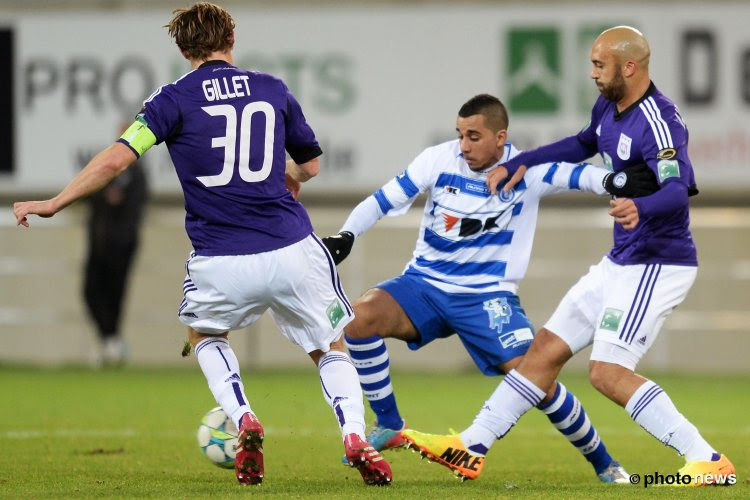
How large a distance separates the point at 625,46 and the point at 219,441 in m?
2.59

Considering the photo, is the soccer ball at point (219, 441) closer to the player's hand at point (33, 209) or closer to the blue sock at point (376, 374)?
the blue sock at point (376, 374)

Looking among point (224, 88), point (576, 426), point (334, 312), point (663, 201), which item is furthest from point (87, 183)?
point (576, 426)

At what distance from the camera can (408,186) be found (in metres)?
7.35

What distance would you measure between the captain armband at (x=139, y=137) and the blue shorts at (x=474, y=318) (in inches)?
75.1

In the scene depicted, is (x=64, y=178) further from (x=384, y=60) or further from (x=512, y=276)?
(x=512, y=276)

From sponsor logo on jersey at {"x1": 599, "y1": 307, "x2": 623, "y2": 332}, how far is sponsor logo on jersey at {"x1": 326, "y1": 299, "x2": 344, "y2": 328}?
117 centimetres

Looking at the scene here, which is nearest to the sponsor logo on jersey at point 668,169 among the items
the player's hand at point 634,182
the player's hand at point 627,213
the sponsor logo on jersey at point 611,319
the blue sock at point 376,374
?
the player's hand at point 634,182

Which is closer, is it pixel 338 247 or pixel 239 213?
pixel 239 213

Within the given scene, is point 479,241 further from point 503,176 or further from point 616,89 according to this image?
point 616,89

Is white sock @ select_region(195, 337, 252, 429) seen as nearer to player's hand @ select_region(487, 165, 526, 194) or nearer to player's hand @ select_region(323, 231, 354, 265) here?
player's hand @ select_region(323, 231, 354, 265)

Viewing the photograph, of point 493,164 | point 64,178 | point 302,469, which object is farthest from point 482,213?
point 64,178

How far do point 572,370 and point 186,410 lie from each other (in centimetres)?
565

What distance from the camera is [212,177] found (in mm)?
5996

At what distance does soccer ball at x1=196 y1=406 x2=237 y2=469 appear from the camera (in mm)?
6590
